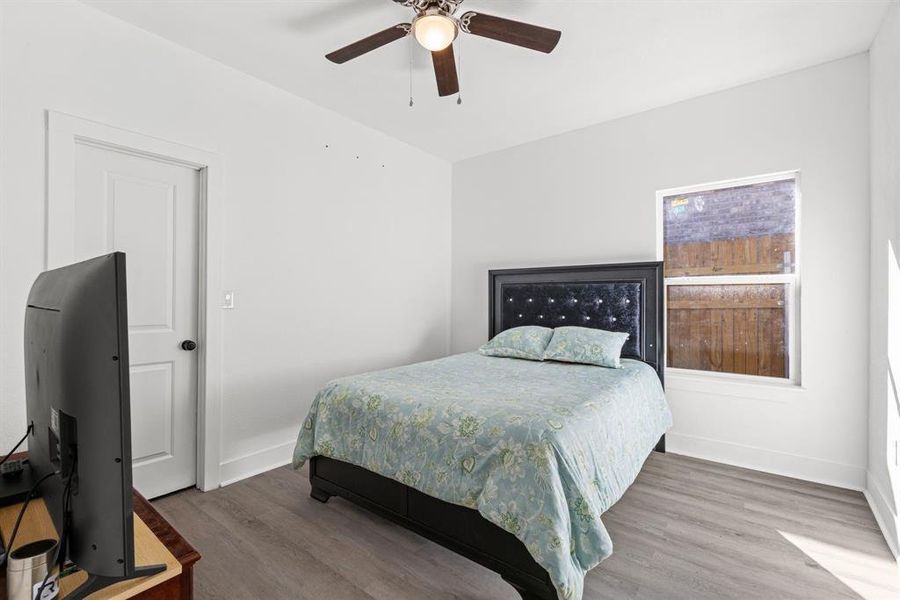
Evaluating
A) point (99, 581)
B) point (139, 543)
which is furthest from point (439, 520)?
point (99, 581)

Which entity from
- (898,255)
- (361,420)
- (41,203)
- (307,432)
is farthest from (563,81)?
(41,203)

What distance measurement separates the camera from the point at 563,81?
294 centimetres

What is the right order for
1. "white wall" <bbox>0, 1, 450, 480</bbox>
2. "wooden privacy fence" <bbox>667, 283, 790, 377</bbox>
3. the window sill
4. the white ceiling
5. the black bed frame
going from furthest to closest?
"wooden privacy fence" <bbox>667, 283, 790, 377</bbox>
the window sill
the white ceiling
"white wall" <bbox>0, 1, 450, 480</bbox>
the black bed frame

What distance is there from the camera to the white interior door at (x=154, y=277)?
90.5 inches

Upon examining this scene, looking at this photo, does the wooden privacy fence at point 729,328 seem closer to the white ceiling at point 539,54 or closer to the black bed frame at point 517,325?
the black bed frame at point 517,325

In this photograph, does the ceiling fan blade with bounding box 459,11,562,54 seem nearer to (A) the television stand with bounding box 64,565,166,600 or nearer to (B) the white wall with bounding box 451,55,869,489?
(B) the white wall with bounding box 451,55,869,489

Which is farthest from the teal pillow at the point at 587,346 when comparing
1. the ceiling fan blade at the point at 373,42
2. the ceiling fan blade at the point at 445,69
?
the ceiling fan blade at the point at 373,42

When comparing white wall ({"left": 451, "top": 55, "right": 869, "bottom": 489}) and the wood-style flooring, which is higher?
white wall ({"left": 451, "top": 55, "right": 869, "bottom": 489})

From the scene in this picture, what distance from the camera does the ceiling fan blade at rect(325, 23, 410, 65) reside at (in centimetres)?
200

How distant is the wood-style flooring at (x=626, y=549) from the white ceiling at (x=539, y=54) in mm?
2702

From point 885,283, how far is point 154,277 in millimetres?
4070

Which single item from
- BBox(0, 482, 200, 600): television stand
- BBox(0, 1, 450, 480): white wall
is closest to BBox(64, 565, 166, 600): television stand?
BBox(0, 482, 200, 600): television stand

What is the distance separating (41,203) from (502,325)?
131 inches

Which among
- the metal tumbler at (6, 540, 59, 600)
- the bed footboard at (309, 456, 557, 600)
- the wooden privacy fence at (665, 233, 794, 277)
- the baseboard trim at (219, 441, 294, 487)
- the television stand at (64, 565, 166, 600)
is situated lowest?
the baseboard trim at (219, 441, 294, 487)
